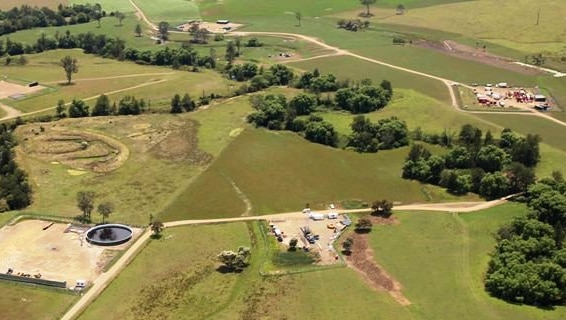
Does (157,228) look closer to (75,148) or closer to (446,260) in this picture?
(446,260)

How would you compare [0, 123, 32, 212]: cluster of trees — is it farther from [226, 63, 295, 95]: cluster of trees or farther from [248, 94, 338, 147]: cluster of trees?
[226, 63, 295, 95]: cluster of trees

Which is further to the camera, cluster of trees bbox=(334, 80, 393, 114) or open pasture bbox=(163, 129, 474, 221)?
cluster of trees bbox=(334, 80, 393, 114)

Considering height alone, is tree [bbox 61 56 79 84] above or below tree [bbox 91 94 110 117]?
above

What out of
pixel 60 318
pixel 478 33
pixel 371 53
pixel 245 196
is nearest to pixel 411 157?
pixel 245 196

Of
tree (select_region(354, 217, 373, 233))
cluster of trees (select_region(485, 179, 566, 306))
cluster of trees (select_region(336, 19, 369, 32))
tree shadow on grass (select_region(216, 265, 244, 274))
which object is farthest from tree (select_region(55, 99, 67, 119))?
cluster of trees (select_region(336, 19, 369, 32))

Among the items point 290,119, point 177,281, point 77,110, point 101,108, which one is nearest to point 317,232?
point 177,281

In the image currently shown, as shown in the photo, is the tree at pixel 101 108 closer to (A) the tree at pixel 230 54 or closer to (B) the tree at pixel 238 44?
(A) the tree at pixel 230 54

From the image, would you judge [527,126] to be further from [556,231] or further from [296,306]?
[296,306]

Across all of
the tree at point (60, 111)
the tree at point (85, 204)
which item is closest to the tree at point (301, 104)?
the tree at point (60, 111)
